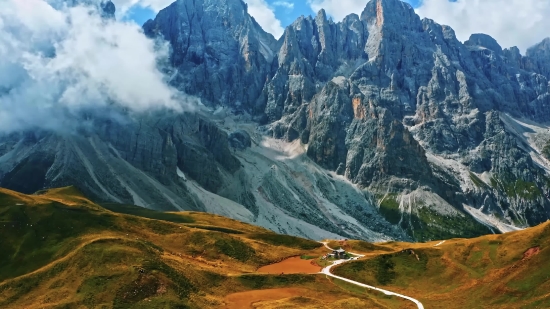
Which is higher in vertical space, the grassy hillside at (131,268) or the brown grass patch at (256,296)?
the grassy hillside at (131,268)

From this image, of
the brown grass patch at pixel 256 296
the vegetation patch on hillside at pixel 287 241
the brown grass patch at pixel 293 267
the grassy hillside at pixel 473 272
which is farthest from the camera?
the vegetation patch on hillside at pixel 287 241

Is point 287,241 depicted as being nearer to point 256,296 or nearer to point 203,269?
point 203,269

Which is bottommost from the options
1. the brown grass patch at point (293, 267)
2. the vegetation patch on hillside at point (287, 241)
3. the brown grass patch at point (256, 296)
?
the brown grass patch at point (256, 296)

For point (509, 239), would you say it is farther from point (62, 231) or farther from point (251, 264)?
point (62, 231)

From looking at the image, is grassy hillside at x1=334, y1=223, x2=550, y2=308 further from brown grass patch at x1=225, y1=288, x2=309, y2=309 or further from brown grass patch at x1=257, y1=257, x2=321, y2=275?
brown grass patch at x1=225, y1=288, x2=309, y2=309

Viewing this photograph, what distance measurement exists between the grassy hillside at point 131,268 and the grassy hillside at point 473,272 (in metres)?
8.46

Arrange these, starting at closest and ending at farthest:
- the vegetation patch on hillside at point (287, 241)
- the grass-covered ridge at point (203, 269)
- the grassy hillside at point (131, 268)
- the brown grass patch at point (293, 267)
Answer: the grass-covered ridge at point (203, 269)
the grassy hillside at point (131, 268)
the brown grass patch at point (293, 267)
the vegetation patch on hillside at point (287, 241)

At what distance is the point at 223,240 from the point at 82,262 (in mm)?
38671

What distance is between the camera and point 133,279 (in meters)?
76.8

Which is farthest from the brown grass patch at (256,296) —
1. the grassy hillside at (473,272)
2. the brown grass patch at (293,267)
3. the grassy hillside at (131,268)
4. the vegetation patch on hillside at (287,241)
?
the vegetation patch on hillside at (287,241)

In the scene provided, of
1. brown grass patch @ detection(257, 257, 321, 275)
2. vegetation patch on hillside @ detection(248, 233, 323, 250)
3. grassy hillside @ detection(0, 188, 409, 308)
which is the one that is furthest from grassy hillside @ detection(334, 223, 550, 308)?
vegetation patch on hillside @ detection(248, 233, 323, 250)

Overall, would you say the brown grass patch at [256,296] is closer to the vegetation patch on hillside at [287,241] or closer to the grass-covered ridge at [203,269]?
the grass-covered ridge at [203,269]

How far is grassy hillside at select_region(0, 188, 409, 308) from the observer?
75.7 meters

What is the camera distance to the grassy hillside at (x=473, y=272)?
246 ft
